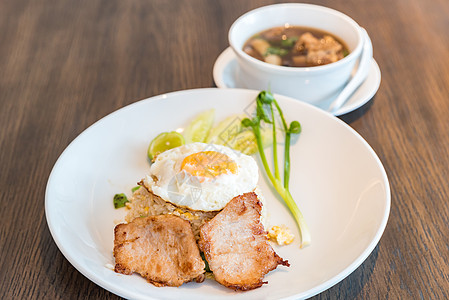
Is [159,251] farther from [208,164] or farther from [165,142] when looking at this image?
[165,142]

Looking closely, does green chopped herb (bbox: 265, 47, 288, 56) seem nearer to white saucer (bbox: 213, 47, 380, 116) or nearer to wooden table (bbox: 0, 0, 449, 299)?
white saucer (bbox: 213, 47, 380, 116)

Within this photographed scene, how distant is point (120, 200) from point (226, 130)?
0.77 metres

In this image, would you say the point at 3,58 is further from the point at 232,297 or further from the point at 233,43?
the point at 232,297

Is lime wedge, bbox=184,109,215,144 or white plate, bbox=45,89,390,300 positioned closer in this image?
white plate, bbox=45,89,390,300

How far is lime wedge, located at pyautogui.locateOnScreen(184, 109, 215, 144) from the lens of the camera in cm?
271

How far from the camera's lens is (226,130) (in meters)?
2.74

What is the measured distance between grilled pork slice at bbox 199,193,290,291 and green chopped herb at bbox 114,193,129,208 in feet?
1.96

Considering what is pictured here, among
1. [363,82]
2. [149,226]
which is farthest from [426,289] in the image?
[363,82]

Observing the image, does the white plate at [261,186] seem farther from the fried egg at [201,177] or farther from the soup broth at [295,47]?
the soup broth at [295,47]

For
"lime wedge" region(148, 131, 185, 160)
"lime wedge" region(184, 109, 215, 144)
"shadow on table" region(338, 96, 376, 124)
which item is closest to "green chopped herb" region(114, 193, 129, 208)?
"lime wedge" region(148, 131, 185, 160)

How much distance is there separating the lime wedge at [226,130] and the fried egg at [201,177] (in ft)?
1.18

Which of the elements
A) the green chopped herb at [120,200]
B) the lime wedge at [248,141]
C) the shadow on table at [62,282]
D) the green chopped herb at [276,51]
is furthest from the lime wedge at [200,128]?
the shadow on table at [62,282]

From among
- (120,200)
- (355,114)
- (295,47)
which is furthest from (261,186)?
(295,47)

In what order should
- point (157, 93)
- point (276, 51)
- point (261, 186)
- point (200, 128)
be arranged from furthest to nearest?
point (157, 93)
point (276, 51)
point (200, 128)
point (261, 186)
